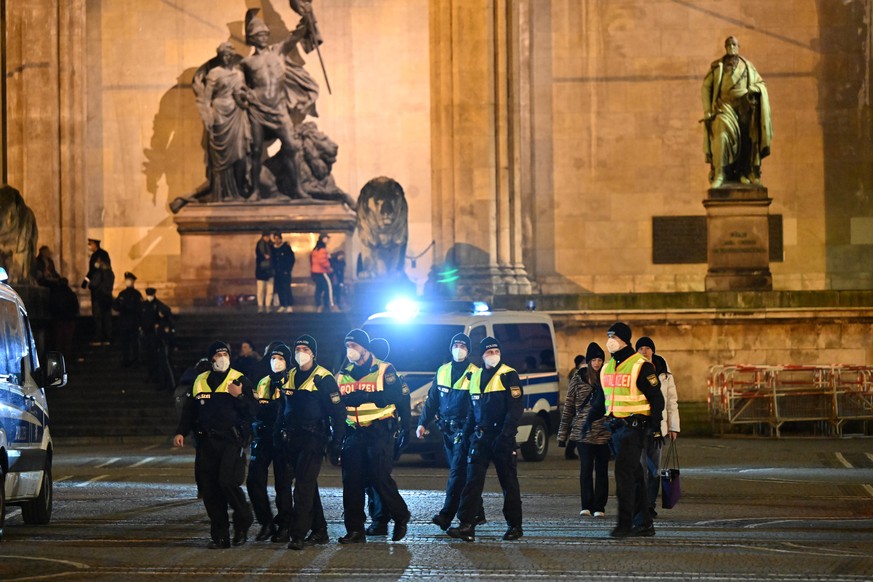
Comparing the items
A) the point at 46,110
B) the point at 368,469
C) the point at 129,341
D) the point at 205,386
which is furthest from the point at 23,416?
the point at 46,110

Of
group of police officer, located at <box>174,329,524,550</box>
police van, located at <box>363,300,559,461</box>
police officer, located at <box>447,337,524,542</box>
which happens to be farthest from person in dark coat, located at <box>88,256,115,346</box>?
police officer, located at <box>447,337,524,542</box>

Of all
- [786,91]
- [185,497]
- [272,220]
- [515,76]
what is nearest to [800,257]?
[786,91]

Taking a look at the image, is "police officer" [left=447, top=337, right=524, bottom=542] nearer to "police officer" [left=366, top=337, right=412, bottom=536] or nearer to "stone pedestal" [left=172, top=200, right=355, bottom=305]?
"police officer" [left=366, top=337, right=412, bottom=536]

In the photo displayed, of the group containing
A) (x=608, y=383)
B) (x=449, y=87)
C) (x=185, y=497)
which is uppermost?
(x=449, y=87)

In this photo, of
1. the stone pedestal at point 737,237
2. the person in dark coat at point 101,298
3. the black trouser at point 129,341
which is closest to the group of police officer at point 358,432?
the black trouser at point 129,341

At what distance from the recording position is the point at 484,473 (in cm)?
1459

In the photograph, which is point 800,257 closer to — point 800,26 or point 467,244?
point 800,26

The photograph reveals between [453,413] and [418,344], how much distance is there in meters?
7.93

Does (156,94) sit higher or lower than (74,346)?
higher

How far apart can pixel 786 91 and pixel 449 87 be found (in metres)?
8.61

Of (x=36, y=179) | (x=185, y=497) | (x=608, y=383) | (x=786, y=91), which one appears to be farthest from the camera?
(x=786, y=91)

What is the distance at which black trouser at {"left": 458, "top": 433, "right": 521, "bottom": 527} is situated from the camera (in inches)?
563

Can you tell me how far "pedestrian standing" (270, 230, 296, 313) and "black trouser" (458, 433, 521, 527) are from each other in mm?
17173

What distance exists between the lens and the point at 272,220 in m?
34.7
